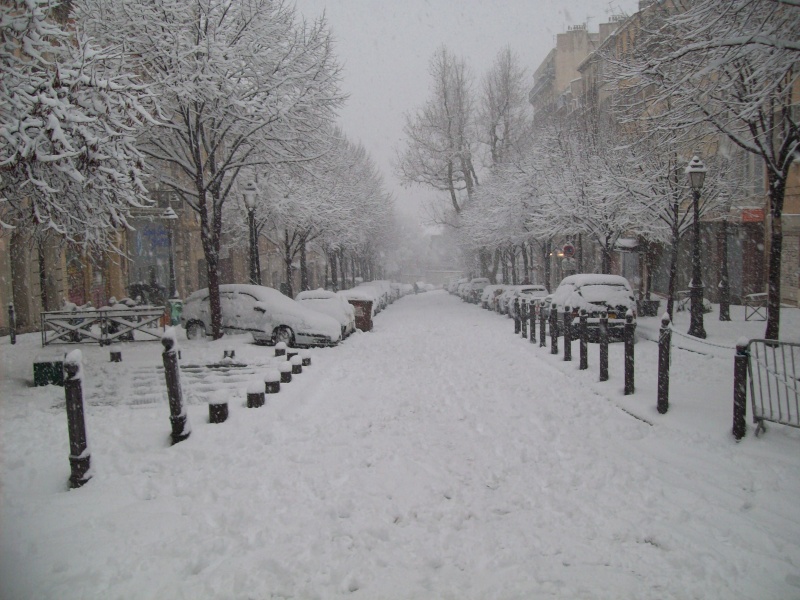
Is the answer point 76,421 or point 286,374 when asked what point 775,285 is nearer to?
point 286,374

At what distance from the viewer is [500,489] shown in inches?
193

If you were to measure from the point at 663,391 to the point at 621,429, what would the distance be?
2.77 feet

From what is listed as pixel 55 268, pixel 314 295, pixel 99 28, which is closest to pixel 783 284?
pixel 314 295

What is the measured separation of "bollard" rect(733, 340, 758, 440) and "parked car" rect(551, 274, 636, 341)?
280 inches

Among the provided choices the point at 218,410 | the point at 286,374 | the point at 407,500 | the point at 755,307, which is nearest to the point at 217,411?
the point at 218,410

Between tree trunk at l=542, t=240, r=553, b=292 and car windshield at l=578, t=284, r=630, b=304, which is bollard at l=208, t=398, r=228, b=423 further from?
tree trunk at l=542, t=240, r=553, b=292

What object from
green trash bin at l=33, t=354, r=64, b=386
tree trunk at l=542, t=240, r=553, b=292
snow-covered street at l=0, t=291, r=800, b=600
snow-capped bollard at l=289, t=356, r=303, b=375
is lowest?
snow-covered street at l=0, t=291, r=800, b=600

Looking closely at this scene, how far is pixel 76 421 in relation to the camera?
4.79m

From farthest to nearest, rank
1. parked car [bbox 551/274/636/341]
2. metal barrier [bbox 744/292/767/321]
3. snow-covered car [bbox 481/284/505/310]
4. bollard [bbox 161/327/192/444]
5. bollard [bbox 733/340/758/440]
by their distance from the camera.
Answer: snow-covered car [bbox 481/284/505/310], metal barrier [bbox 744/292/767/321], parked car [bbox 551/274/636/341], bollard [bbox 161/327/192/444], bollard [bbox 733/340/758/440]

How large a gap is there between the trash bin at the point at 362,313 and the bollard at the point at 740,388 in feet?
48.3

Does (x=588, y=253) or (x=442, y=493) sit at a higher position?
(x=588, y=253)

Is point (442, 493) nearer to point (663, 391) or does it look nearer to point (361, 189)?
point (663, 391)

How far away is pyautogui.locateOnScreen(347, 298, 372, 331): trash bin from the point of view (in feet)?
64.7

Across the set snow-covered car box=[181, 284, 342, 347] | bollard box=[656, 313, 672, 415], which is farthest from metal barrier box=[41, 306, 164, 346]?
bollard box=[656, 313, 672, 415]
